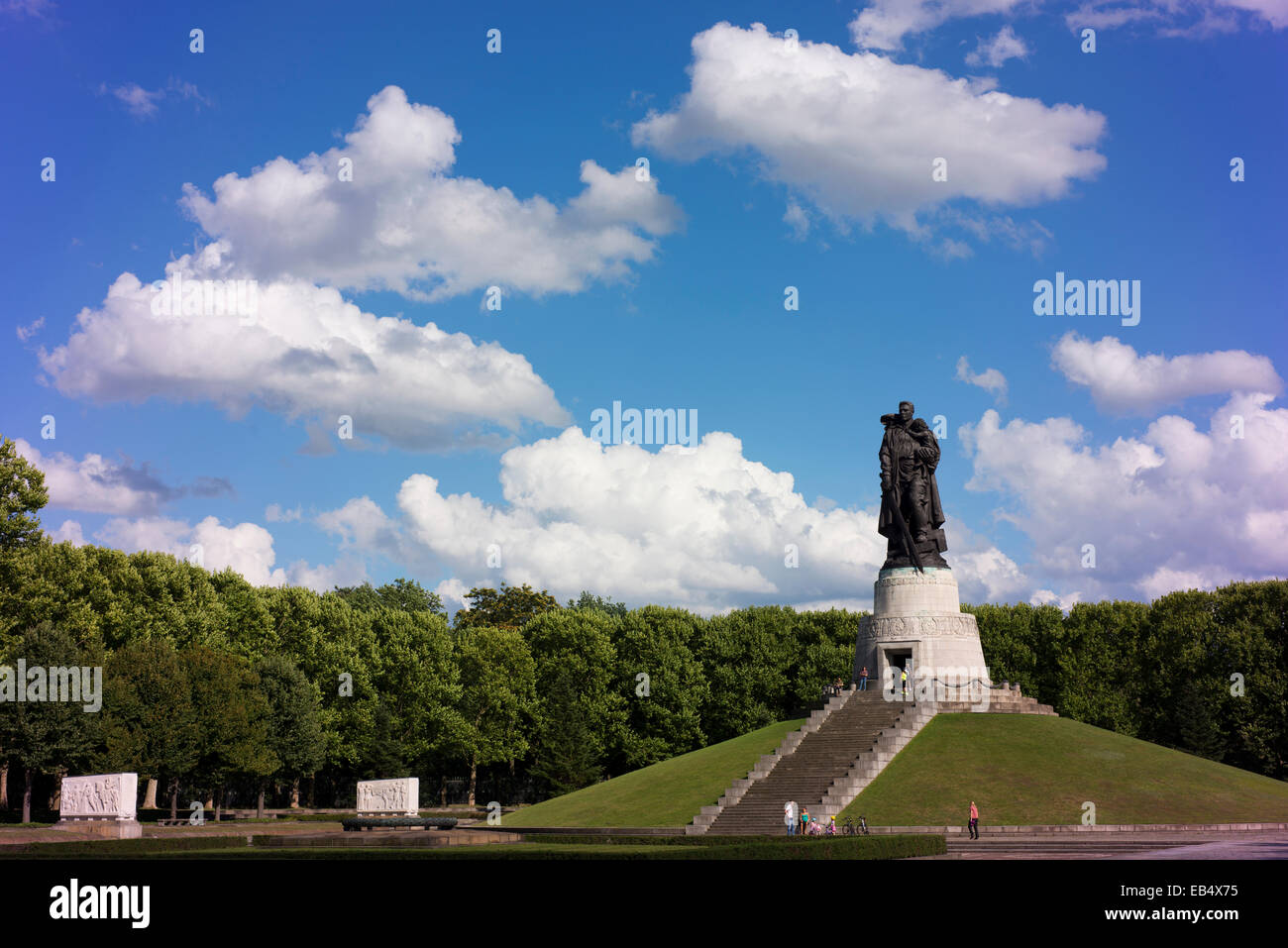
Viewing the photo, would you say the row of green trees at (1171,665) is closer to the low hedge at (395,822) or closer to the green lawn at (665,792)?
the green lawn at (665,792)

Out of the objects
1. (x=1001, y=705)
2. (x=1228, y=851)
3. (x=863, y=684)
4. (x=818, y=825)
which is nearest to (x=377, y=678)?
(x=863, y=684)

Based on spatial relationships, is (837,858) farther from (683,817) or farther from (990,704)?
(990,704)

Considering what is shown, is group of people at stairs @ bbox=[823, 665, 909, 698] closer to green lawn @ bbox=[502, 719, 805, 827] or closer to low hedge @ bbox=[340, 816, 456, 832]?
green lawn @ bbox=[502, 719, 805, 827]

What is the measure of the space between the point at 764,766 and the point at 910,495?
17790 mm

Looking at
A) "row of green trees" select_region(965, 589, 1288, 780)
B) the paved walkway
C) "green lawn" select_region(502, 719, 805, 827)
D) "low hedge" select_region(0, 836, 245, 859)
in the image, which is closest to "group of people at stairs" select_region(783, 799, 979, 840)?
"green lawn" select_region(502, 719, 805, 827)

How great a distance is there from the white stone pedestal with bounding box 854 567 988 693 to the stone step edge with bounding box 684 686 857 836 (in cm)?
272

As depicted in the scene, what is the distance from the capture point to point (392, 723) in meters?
81.9

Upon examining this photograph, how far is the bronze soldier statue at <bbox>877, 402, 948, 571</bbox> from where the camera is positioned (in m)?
63.0

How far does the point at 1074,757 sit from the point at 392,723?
48.0 m

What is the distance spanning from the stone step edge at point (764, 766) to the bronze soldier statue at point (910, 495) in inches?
325

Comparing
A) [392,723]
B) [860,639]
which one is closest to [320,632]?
[392,723]

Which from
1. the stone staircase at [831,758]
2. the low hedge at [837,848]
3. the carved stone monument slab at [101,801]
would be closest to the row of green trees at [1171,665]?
the stone staircase at [831,758]

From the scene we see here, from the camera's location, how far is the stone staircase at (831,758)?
49312 mm
